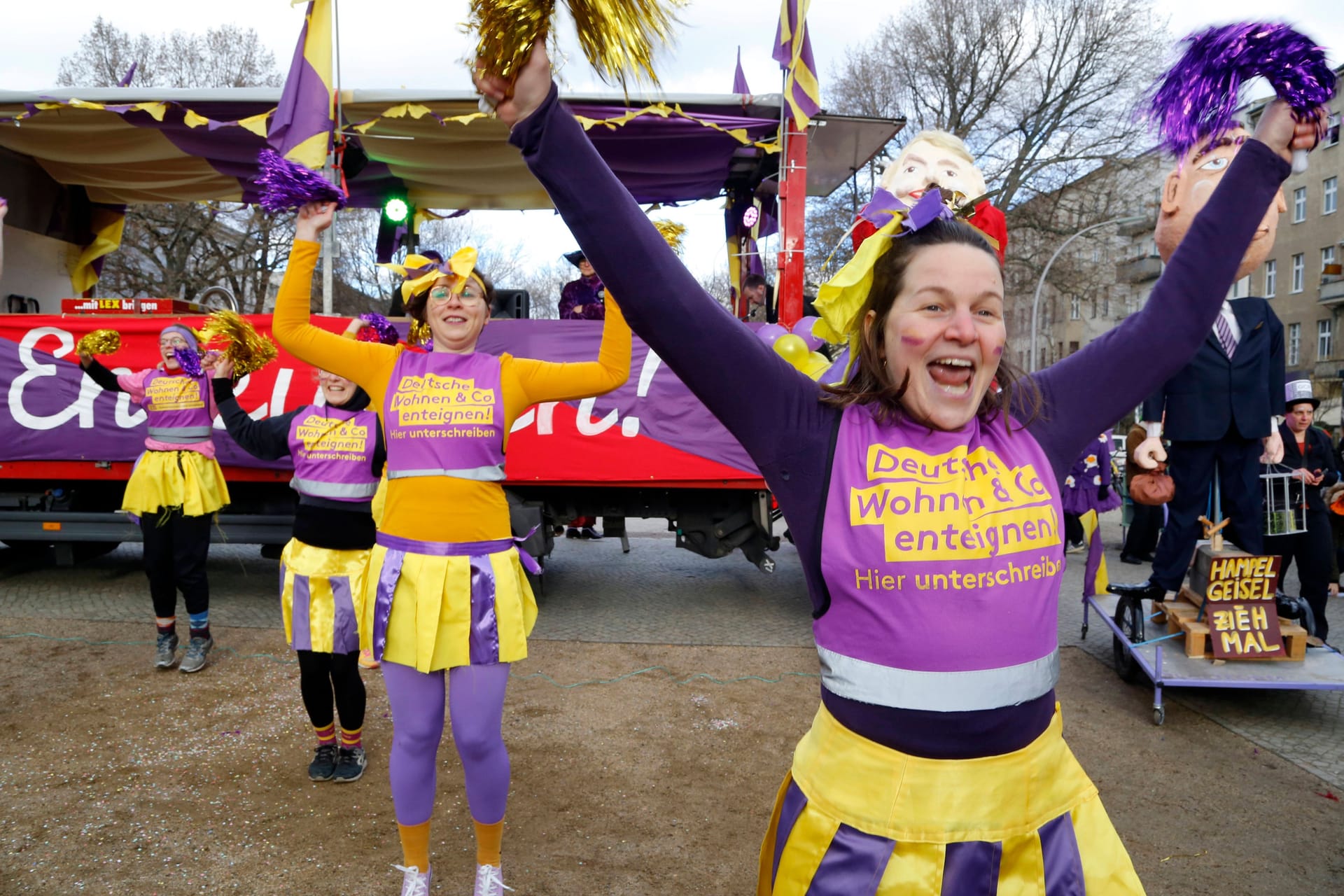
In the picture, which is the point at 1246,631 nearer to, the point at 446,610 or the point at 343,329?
the point at 446,610

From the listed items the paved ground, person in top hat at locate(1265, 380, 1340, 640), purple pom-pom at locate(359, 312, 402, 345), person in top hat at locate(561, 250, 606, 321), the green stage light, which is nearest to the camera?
purple pom-pom at locate(359, 312, 402, 345)

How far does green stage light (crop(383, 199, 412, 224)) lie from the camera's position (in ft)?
29.7

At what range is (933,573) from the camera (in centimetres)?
132

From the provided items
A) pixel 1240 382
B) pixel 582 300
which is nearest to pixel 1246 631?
pixel 1240 382

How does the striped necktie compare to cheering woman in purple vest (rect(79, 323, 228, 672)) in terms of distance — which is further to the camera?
cheering woman in purple vest (rect(79, 323, 228, 672))

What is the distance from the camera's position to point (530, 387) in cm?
283

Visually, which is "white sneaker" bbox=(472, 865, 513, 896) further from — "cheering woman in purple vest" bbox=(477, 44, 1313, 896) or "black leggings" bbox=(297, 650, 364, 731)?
"cheering woman in purple vest" bbox=(477, 44, 1313, 896)

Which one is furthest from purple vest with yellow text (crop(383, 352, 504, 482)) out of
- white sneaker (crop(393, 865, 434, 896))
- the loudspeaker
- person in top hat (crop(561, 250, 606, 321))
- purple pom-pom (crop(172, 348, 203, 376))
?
the loudspeaker

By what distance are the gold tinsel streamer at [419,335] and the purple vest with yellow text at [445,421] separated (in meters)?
0.62

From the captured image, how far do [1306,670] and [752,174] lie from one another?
19.5 feet

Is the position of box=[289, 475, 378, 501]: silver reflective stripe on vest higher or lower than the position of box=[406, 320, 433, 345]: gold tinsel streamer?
lower

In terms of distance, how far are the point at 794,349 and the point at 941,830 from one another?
5.97ft

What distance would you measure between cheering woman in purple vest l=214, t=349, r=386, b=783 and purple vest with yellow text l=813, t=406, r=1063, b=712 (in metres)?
2.68

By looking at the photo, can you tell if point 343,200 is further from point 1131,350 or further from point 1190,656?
point 1190,656
